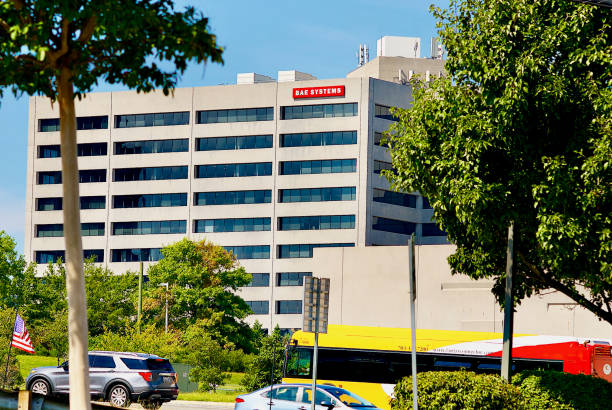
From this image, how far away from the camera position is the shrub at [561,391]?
18.6 m

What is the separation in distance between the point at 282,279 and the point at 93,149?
26.4 m

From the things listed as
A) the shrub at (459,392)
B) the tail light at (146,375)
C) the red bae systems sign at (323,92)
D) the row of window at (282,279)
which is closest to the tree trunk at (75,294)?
the shrub at (459,392)

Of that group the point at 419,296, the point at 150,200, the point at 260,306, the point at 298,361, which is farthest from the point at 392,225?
the point at 298,361

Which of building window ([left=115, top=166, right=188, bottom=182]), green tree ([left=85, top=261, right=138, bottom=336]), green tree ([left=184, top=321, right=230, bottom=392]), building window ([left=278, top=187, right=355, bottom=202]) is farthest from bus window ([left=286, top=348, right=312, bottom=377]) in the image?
building window ([left=115, top=166, right=188, bottom=182])

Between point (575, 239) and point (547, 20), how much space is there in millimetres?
4946

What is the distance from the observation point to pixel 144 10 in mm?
8492

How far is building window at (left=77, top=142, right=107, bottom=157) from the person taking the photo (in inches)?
3903

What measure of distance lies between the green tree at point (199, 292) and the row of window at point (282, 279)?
1551 cm

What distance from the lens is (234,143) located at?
94750mm

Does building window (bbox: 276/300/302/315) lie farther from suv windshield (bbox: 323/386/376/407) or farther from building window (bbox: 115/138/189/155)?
suv windshield (bbox: 323/386/376/407)

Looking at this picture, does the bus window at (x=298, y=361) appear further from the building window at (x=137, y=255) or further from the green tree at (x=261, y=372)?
the building window at (x=137, y=255)

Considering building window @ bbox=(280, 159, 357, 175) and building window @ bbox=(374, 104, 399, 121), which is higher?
building window @ bbox=(374, 104, 399, 121)

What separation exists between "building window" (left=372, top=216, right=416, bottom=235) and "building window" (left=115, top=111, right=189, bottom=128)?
23373 mm

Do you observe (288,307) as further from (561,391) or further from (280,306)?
(561,391)
